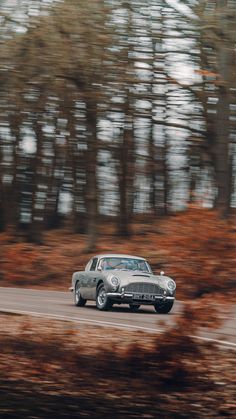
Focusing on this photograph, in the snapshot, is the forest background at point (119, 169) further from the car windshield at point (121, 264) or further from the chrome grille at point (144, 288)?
the car windshield at point (121, 264)

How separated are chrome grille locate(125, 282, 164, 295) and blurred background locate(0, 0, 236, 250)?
452 centimetres

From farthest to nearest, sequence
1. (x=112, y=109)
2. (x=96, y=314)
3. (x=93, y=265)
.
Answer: (x=112, y=109), (x=93, y=265), (x=96, y=314)

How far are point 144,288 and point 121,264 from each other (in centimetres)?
112

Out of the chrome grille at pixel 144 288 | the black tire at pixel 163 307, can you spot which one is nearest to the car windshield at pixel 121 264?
the chrome grille at pixel 144 288

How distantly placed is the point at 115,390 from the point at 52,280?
25.4 meters

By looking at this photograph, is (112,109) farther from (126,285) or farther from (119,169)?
(119,169)

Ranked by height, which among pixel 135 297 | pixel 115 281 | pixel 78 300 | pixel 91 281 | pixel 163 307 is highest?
pixel 115 281

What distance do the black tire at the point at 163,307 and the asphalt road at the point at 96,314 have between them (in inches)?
7.5

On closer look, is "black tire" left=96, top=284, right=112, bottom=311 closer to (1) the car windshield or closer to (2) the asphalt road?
(2) the asphalt road

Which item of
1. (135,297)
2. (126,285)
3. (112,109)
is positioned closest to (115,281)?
(126,285)

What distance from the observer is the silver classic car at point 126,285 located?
21625mm

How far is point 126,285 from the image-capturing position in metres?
21.7

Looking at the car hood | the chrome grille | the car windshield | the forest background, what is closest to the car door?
the car windshield

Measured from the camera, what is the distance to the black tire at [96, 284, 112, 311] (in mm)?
21742
